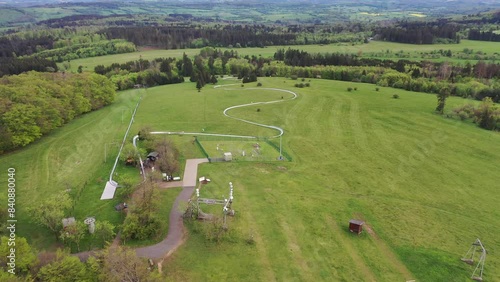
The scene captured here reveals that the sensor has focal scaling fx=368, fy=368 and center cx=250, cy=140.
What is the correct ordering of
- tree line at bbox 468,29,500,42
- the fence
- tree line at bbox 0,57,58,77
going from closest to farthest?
1. the fence
2. tree line at bbox 0,57,58,77
3. tree line at bbox 468,29,500,42

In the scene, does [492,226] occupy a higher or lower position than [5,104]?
lower

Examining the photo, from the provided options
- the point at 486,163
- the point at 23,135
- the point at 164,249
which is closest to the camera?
the point at 164,249

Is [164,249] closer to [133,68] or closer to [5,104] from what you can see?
[5,104]

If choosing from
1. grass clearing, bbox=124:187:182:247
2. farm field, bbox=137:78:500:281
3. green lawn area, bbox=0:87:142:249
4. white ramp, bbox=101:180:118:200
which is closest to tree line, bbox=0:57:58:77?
green lawn area, bbox=0:87:142:249

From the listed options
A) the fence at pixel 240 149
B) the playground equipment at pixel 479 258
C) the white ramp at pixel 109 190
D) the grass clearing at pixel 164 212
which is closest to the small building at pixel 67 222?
the grass clearing at pixel 164 212

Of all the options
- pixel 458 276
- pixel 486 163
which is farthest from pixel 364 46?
pixel 458 276

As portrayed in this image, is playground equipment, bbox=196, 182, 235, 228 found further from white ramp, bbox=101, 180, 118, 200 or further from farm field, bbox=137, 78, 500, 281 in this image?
white ramp, bbox=101, 180, 118, 200
